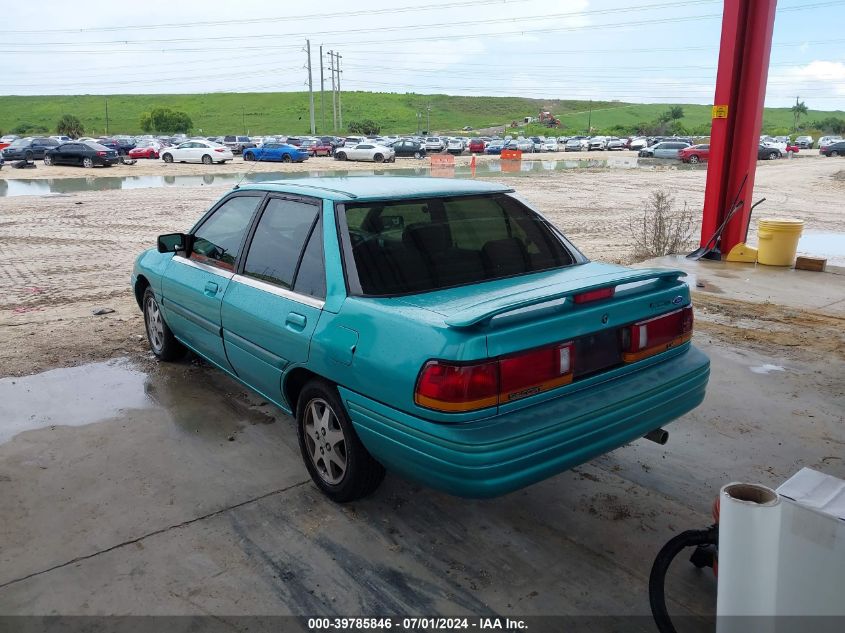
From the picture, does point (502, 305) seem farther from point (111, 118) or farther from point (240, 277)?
point (111, 118)

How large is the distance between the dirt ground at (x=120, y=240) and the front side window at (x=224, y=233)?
189 cm

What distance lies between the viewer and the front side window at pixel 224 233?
443cm

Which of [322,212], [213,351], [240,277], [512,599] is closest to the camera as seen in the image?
[512,599]

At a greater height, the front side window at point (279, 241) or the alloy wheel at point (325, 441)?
the front side window at point (279, 241)

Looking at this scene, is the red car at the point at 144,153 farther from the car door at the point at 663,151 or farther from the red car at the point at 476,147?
the car door at the point at 663,151

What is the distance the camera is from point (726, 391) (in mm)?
5188

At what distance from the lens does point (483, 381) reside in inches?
110

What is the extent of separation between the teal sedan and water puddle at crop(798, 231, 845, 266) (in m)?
9.32

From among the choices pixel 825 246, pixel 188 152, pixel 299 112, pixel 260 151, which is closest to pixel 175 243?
pixel 825 246

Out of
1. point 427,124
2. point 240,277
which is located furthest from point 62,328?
point 427,124

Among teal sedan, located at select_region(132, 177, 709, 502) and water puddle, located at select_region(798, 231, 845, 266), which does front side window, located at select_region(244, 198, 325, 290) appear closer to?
teal sedan, located at select_region(132, 177, 709, 502)

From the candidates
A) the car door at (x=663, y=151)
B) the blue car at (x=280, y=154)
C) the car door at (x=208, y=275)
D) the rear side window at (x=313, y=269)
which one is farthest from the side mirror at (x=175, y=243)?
the car door at (x=663, y=151)

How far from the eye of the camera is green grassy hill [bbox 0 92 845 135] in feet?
422

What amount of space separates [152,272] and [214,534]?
9.20 ft
